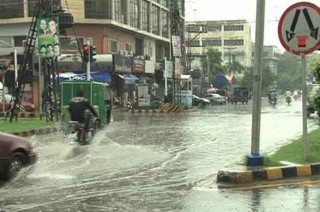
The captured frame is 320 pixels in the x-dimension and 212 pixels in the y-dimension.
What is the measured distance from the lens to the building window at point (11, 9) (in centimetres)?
5178

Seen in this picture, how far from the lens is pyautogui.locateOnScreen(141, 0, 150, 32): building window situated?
6044 centimetres

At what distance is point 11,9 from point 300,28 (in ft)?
149

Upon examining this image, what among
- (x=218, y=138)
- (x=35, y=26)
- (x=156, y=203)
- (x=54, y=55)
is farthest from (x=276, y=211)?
(x=35, y=26)

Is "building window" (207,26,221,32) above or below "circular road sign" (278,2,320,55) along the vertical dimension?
above

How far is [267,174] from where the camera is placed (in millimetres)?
9727

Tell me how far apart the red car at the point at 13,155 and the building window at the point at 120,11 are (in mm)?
41524

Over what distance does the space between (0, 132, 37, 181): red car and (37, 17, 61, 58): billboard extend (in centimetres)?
1462

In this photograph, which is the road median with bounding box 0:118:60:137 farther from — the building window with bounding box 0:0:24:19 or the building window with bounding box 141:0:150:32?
the building window with bounding box 141:0:150:32

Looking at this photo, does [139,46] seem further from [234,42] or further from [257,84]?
[234,42]

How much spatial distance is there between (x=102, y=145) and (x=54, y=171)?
5162 mm

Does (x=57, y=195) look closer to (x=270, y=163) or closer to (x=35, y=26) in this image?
(x=270, y=163)

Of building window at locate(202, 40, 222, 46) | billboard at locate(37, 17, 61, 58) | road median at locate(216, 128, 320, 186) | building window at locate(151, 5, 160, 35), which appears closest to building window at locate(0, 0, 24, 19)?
A: building window at locate(151, 5, 160, 35)

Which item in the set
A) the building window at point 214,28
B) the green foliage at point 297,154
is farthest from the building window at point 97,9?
the building window at point 214,28

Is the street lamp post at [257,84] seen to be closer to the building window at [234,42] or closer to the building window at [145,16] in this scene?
the building window at [145,16]
